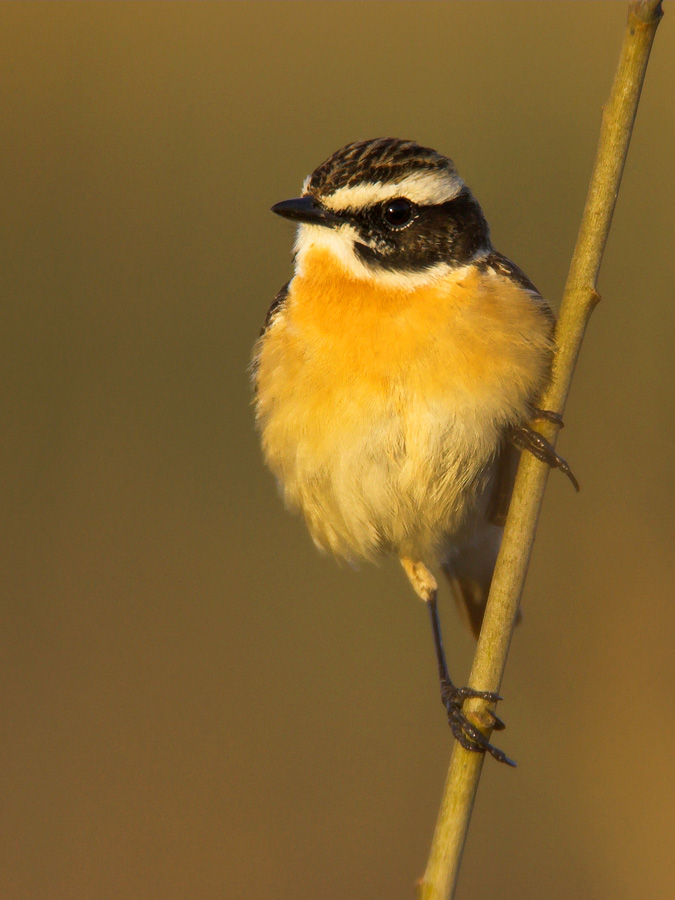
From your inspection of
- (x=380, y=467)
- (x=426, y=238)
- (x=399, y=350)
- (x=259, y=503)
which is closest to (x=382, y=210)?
(x=426, y=238)

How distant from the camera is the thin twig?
7.02 feet

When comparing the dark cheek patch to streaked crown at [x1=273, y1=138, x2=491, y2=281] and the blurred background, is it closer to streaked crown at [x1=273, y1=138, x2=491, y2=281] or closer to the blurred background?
streaked crown at [x1=273, y1=138, x2=491, y2=281]

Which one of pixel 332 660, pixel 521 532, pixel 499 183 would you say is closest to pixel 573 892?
pixel 332 660

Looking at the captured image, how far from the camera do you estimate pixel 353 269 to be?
3.21 metres

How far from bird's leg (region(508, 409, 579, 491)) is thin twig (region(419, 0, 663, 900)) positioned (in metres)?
0.07

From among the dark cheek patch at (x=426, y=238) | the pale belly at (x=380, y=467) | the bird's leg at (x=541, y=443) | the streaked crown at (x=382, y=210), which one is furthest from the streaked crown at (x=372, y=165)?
the bird's leg at (x=541, y=443)

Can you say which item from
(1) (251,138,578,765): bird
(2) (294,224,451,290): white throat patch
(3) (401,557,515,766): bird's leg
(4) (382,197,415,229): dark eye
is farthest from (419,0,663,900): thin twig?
(4) (382,197,415,229): dark eye

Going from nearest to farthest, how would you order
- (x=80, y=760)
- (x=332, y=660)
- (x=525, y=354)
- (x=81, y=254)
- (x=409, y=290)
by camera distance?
(x=525, y=354), (x=409, y=290), (x=80, y=760), (x=332, y=660), (x=81, y=254)

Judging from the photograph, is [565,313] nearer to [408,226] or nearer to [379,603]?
[408,226]

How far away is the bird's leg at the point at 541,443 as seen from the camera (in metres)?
2.63

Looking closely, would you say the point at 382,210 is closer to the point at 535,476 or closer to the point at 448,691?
the point at 535,476

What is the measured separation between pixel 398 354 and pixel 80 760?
322cm

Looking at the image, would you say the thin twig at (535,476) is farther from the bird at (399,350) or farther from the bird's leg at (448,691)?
the bird at (399,350)

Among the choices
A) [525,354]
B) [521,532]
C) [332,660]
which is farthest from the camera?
[332,660]
